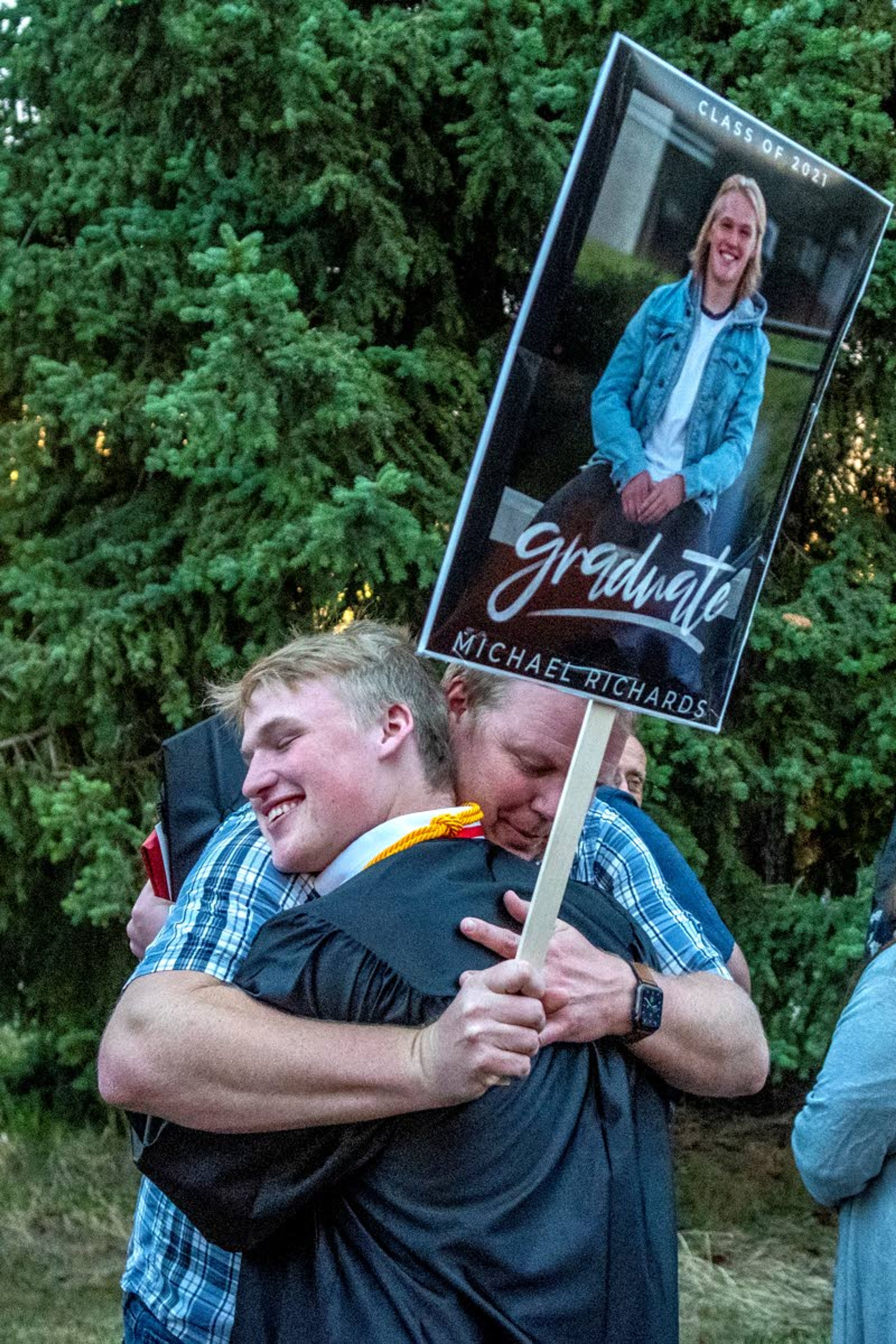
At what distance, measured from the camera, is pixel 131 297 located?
246 inches

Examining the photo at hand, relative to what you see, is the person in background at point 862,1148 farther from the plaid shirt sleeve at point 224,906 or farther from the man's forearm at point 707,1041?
the plaid shirt sleeve at point 224,906

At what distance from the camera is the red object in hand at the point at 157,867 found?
2.68m

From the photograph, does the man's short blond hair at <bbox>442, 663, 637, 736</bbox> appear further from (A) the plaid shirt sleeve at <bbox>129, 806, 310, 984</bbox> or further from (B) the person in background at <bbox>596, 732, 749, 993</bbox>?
(A) the plaid shirt sleeve at <bbox>129, 806, 310, 984</bbox>

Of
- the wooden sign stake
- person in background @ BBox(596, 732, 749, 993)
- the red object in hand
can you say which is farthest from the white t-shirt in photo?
the red object in hand

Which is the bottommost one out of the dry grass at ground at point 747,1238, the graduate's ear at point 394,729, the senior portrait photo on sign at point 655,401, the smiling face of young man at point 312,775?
the dry grass at ground at point 747,1238

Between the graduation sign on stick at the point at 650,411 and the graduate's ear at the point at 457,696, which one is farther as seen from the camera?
the graduate's ear at the point at 457,696

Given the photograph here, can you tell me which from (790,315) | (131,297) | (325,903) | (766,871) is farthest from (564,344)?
(766,871)

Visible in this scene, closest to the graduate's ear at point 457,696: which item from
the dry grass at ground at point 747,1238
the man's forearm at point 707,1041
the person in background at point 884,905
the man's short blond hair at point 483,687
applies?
the man's short blond hair at point 483,687

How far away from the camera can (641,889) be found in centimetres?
246

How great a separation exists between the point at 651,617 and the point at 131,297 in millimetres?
4688

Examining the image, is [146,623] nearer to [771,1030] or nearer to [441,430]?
[441,430]

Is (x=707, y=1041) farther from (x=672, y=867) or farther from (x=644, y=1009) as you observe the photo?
(x=672, y=867)

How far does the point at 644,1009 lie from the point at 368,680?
585 mm

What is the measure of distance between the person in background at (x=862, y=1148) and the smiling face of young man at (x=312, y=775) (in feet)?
3.59
